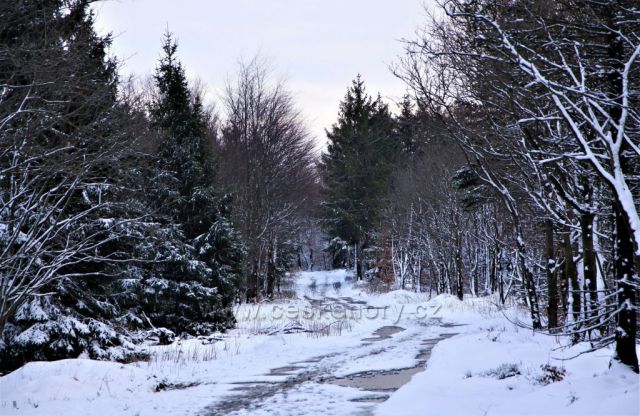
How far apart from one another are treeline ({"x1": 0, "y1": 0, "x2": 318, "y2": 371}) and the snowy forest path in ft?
10.7

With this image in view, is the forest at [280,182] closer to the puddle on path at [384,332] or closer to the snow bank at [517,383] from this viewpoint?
the snow bank at [517,383]

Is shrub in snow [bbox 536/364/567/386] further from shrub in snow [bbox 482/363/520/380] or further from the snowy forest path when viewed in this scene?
the snowy forest path

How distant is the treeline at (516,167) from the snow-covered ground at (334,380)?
731 mm

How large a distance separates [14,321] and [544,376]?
947cm

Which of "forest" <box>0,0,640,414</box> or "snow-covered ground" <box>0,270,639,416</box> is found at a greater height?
"forest" <box>0,0,640,414</box>

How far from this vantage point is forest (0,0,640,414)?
5867 millimetres

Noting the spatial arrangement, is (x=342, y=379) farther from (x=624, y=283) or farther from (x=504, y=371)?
(x=624, y=283)

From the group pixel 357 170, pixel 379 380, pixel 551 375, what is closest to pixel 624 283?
pixel 551 375

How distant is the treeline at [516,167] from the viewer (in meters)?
5.31

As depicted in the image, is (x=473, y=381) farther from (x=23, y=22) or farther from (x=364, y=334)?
(x=364, y=334)

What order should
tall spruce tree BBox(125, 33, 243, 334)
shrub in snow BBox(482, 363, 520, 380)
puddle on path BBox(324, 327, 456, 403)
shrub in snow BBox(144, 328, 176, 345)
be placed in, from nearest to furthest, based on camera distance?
shrub in snow BBox(482, 363, 520, 380) → puddle on path BBox(324, 327, 456, 403) → shrub in snow BBox(144, 328, 176, 345) → tall spruce tree BBox(125, 33, 243, 334)

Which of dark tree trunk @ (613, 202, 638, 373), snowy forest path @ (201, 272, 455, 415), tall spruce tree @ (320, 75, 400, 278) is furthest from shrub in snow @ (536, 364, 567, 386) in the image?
tall spruce tree @ (320, 75, 400, 278)

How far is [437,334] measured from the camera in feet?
52.5

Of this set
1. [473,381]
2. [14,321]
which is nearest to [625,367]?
[473,381]
